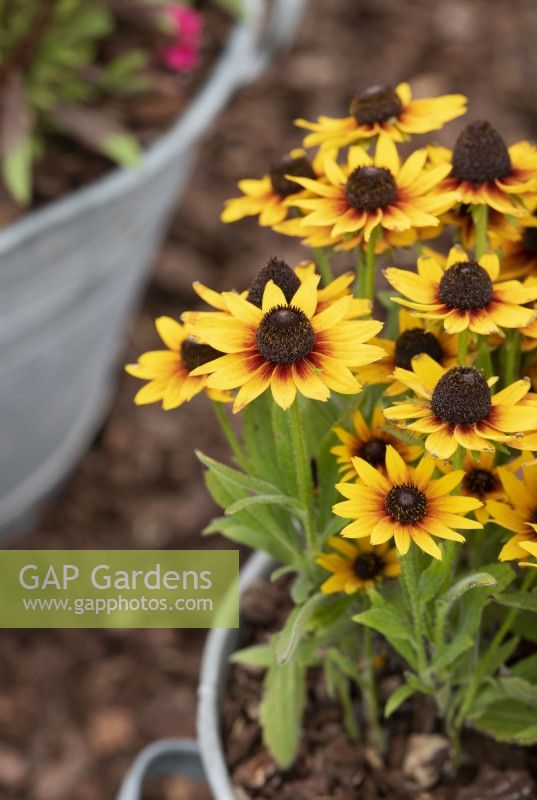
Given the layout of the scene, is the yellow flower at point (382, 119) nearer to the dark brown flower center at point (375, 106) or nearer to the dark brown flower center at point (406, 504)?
the dark brown flower center at point (375, 106)

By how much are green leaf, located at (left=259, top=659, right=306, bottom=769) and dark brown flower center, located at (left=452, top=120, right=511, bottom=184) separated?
393 mm

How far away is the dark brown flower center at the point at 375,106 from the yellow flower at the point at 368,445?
0.22m

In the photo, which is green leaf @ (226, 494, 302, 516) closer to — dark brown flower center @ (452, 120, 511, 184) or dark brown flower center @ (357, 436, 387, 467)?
dark brown flower center @ (357, 436, 387, 467)

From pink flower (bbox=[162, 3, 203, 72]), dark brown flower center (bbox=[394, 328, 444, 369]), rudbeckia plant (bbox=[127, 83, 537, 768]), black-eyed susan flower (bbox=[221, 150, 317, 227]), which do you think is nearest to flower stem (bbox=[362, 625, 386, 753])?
rudbeckia plant (bbox=[127, 83, 537, 768])

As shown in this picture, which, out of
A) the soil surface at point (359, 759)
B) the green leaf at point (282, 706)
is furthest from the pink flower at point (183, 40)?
the green leaf at point (282, 706)

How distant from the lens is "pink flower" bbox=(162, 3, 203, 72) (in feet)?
4.75

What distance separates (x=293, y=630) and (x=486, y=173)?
0.34 meters

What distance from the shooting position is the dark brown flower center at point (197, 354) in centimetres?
74

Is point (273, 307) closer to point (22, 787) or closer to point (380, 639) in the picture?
point (380, 639)

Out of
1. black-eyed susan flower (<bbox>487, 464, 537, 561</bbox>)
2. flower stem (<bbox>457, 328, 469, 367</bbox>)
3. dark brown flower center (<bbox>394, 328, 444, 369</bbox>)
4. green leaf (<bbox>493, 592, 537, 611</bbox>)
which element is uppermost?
dark brown flower center (<bbox>394, 328, 444, 369</bbox>)

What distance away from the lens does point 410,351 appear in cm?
74

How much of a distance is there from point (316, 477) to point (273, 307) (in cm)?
20

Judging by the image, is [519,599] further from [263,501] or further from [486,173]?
[486,173]

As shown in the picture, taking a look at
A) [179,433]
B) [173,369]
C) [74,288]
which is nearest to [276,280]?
[173,369]
